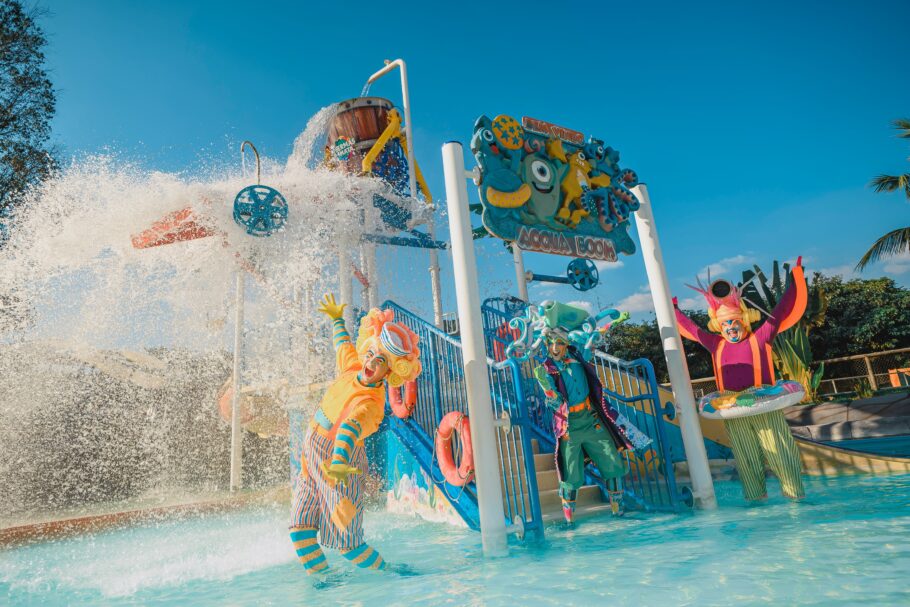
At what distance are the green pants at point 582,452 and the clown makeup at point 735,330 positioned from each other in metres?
1.76

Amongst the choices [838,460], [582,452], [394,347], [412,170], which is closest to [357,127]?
[412,170]

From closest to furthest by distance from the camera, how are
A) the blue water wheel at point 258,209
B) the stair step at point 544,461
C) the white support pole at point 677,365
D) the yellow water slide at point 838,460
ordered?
the white support pole at point 677,365, the stair step at point 544,461, the yellow water slide at point 838,460, the blue water wheel at point 258,209

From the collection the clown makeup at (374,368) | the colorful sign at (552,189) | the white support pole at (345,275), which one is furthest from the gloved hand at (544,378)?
the white support pole at (345,275)

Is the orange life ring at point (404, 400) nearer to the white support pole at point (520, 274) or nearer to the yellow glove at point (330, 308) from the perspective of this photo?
the yellow glove at point (330, 308)

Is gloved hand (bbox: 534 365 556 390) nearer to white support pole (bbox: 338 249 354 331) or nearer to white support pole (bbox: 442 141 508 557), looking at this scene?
white support pole (bbox: 442 141 508 557)

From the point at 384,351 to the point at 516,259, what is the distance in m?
6.20

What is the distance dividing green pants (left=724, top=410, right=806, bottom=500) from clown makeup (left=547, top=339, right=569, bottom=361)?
2.01m

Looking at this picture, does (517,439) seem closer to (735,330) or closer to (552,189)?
(735,330)

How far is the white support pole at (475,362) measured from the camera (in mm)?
4434

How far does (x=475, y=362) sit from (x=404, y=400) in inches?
63.2

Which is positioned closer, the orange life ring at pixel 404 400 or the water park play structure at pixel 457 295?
the water park play structure at pixel 457 295

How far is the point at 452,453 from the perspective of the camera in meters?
5.30

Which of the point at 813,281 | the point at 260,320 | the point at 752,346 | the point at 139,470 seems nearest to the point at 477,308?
the point at 752,346

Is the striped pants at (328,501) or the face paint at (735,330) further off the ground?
the face paint at (735,330)
